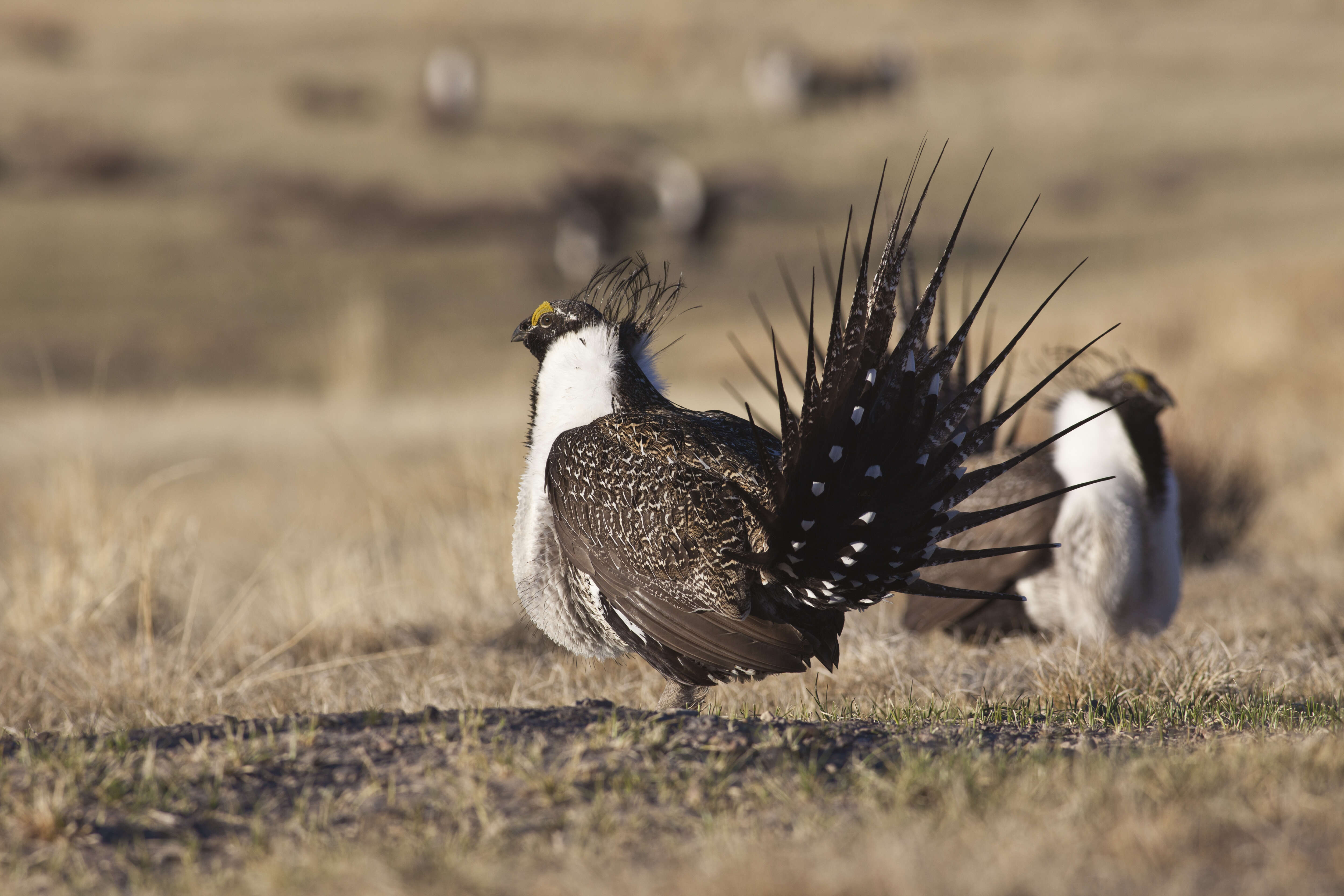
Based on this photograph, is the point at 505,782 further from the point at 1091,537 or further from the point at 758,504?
the point at 1091,537

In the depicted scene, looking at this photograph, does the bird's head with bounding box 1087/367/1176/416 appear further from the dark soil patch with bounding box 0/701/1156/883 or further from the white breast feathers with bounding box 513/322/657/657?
the dark soil patch with bounding box 0/701/1156/883

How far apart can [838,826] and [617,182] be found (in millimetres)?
25748

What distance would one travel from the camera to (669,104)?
34.5m

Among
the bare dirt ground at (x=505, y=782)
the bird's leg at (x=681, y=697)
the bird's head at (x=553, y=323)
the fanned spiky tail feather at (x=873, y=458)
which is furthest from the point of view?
the bird's head at (x=553, y=323)

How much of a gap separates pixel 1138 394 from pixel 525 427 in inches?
284

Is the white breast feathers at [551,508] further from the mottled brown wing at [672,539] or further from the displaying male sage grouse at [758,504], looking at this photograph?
the mottled brown wing at [672,539]

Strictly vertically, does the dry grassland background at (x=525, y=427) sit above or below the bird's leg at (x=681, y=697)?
above

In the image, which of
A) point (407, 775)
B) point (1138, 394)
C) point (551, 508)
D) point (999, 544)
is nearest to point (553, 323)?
point (551, 508)

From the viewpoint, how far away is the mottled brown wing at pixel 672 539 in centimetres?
Result: 324

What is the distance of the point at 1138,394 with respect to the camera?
494 cm

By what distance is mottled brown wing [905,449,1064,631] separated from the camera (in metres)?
4.87

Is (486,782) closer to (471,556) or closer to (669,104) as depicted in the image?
(471,556)

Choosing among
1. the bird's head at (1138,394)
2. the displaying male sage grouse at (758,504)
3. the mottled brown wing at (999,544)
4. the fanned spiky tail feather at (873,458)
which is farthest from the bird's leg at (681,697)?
the bird's head at (1138,394)

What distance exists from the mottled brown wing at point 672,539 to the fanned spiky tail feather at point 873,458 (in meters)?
0.15
